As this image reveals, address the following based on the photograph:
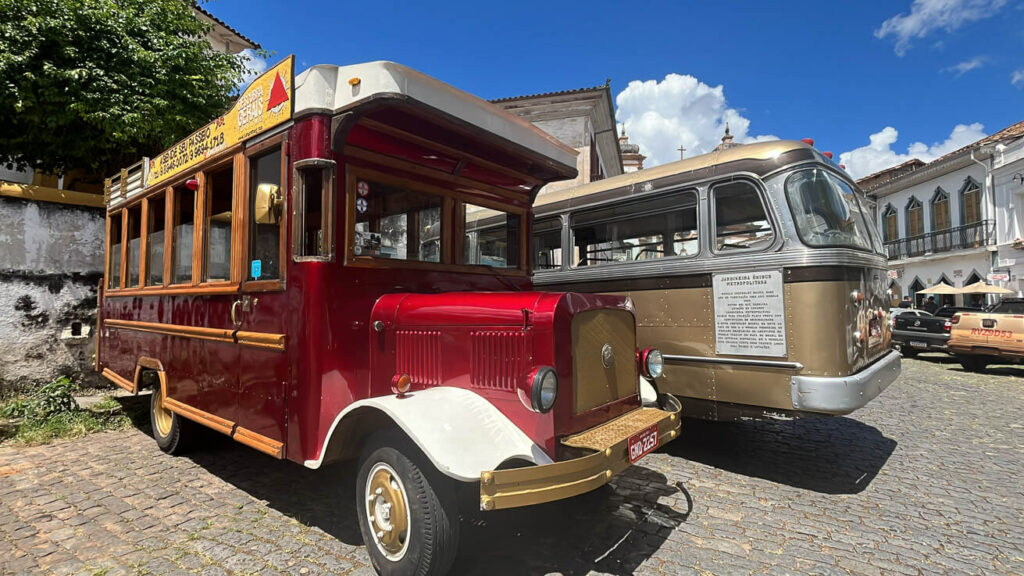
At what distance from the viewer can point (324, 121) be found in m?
3.05

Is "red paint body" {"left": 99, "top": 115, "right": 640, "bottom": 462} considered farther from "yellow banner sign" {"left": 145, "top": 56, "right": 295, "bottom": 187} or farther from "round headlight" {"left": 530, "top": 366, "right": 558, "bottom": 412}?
"yellow banner sign" {"left": 145, "top": 56, "right": 295, "bottom": 187}

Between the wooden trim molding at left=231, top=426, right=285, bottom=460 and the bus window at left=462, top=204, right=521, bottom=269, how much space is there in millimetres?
1780

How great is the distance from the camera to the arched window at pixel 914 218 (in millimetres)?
24406

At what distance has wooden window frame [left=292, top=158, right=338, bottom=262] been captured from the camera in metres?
3.05

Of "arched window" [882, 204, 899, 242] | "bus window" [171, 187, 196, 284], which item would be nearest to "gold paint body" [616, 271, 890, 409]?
"bus window" [171, 187, 196, 284]

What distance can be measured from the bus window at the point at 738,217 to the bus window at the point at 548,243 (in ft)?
6.17

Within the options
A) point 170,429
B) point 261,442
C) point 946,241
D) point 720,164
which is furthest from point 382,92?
point 946,241

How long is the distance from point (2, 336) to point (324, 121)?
661 cm

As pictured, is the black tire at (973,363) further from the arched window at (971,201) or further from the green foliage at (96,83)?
the green foliage at (96,83)

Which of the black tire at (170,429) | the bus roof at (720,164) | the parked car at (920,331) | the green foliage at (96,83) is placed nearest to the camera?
the bus roof at (720,164)

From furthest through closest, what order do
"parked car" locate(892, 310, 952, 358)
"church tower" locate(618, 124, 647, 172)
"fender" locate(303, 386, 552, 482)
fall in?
"church tower" locate(618, 124, 647, 172) < "parked car" locate(892, 310, 952, 358) < "fender" locate(303, 386, 552, 482)

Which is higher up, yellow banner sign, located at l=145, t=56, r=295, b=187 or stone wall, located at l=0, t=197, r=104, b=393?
yellow banner sign, located at l=145, t=56, r=295, b=187

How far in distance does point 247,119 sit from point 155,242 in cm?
210

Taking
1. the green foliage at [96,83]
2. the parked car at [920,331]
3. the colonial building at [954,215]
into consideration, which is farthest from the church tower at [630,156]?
the green foliage at [96,83]
